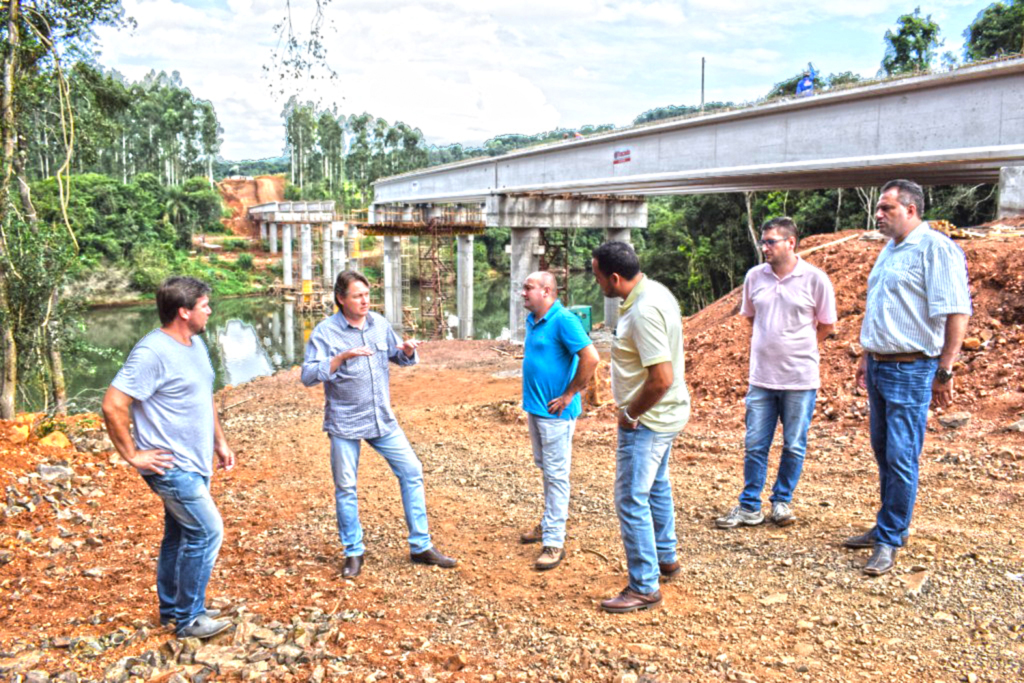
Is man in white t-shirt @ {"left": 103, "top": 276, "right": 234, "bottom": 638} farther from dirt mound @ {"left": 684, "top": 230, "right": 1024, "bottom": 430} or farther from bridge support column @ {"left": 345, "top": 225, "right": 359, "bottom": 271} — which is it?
bridge support column @ {"left": 345, "top": 225, "right": 359, "bottom": 271}

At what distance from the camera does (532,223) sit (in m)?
22.3

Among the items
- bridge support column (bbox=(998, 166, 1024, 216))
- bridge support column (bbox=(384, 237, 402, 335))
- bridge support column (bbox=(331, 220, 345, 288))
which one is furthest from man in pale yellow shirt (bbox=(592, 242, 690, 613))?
bridge support column (bbox=(331, 220, 345, 288))

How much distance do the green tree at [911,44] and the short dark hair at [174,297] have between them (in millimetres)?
28254

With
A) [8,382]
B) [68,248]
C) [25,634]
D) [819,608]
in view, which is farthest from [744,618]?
[68,248]

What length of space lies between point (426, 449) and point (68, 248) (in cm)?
572

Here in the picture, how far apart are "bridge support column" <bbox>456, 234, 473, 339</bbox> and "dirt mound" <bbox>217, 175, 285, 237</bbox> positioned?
4172cm

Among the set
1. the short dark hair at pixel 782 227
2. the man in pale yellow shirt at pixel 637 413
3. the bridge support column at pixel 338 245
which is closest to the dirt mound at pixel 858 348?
the short dark hair at pixel 782 227

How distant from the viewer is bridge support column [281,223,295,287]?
47031mm

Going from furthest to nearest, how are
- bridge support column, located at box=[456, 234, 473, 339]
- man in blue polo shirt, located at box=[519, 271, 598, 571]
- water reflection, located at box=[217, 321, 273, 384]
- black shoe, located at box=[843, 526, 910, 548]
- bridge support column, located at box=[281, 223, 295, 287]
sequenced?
bridge support column, located at box=[281, 223, 295, 287]
bridge support column, located at box=[456, 234, 473, 339]
water reflection, located at box=[217, 321, 273, 384]
man in blue polo shirt, located at box=[519, 271, 598, 571]
black shoe, located at box=[843, 526, 910, 548]

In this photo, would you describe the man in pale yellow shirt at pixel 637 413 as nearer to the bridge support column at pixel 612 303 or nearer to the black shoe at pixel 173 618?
the black shoe at pixel 173 618

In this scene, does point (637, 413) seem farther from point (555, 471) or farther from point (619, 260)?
point (555, 471)

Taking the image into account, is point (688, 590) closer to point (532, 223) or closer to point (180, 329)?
point (180, 329)

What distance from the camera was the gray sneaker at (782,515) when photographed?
468 cm

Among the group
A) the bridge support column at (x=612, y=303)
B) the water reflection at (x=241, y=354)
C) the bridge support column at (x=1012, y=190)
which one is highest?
the bridge support column at (x=1012, y=190)
